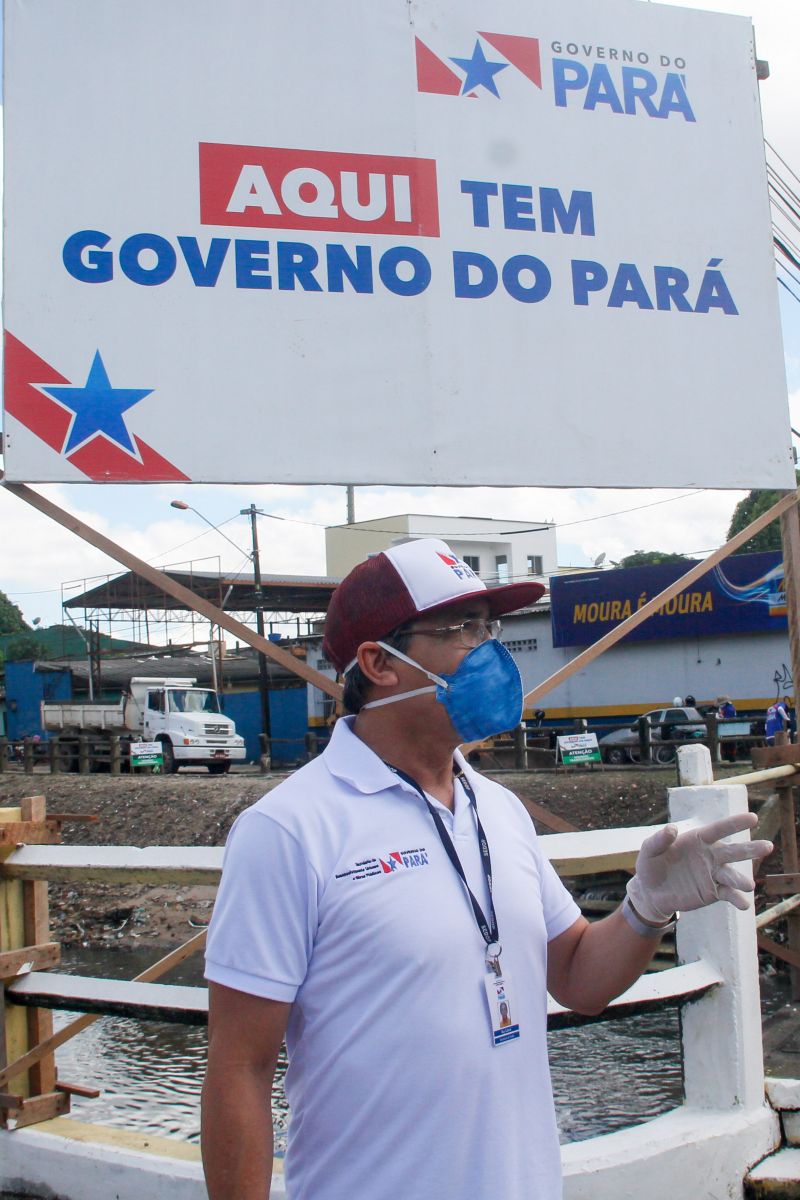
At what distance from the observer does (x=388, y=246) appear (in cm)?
500

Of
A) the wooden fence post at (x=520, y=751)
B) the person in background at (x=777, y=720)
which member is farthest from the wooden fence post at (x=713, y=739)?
the wooden fence post at (x=520, y=751)

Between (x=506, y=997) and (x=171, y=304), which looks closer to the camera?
(x=506, y=997)

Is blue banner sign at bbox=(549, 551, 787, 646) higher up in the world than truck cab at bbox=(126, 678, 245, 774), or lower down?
higher up

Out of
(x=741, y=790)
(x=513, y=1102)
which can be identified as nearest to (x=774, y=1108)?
(x=741, y=790)

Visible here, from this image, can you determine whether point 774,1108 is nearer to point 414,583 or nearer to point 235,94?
point 414,583

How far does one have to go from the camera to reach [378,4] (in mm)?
5094

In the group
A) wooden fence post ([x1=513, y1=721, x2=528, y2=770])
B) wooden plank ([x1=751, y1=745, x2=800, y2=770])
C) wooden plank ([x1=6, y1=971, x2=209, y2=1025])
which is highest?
wooden plank ([x1=751, y1=745, x2=800, y2=770])

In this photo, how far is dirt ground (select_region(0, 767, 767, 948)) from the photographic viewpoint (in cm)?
1352

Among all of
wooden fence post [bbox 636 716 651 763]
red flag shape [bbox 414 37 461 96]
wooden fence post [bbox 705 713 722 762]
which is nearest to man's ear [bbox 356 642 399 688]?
red flag shape [bbox 414 37 461 96]

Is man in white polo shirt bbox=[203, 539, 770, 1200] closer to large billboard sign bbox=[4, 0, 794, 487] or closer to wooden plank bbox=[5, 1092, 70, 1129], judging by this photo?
wooden plank bbox=[5, 1092, 70, 1129]

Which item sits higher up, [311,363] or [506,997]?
[311,363]

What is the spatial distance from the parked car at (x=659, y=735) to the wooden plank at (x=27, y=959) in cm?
1536

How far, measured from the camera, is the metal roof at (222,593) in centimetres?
3559

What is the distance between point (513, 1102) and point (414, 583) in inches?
34.5
